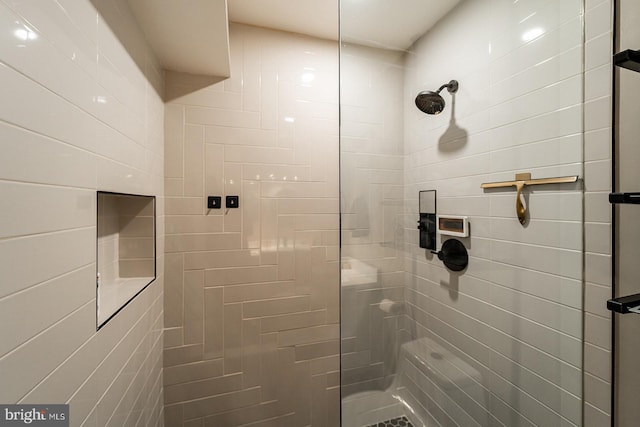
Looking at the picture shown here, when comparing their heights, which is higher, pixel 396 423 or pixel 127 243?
pixel 127 243

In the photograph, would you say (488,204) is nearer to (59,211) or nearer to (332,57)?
(59,211)

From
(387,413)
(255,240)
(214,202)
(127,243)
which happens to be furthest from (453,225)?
(127,243)

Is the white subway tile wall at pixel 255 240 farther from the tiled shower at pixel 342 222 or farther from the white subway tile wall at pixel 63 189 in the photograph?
the white subway tile wall at pixel 63 189

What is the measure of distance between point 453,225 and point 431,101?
0.49m

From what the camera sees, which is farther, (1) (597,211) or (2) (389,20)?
(2) (389,20)

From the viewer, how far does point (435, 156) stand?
0.99m

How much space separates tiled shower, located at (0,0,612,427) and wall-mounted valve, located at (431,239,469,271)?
0.03 meters

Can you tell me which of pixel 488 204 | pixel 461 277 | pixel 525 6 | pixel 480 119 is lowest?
pixel 461 277

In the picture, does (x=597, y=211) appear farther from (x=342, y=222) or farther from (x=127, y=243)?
(x=127, y=243)

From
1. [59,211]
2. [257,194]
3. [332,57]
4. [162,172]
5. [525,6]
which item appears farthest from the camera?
[332,57]

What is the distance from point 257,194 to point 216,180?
0.26m

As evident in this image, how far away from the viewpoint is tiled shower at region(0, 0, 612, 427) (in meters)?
0.56

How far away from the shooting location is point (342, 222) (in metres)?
1.08

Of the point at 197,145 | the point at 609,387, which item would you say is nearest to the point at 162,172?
the point at 197,145
